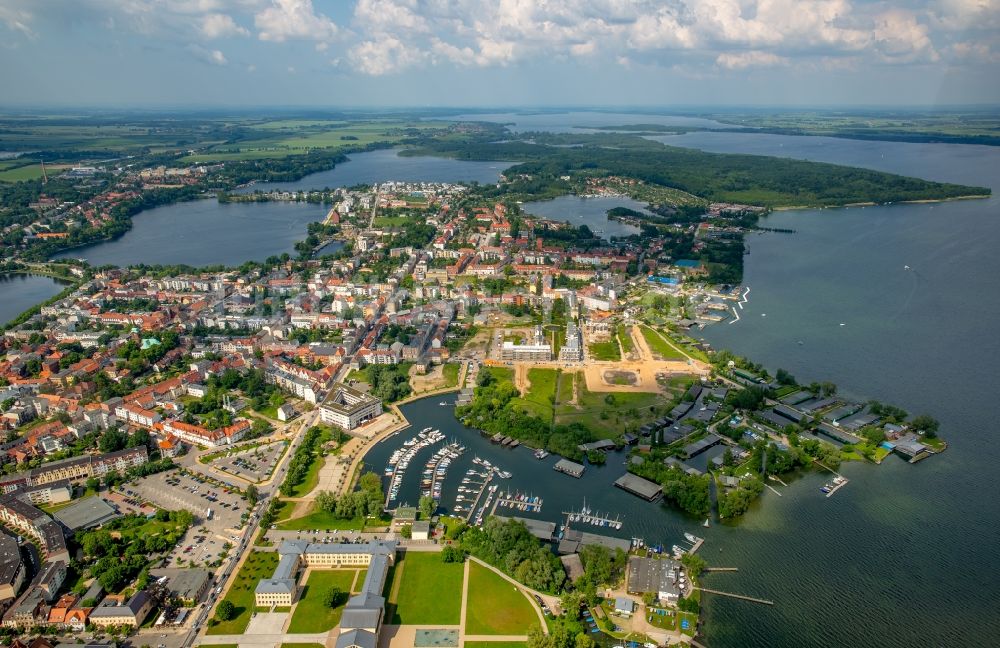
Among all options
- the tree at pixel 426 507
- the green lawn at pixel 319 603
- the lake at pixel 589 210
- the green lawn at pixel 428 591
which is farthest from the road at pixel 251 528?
the lake at pixel 589 210

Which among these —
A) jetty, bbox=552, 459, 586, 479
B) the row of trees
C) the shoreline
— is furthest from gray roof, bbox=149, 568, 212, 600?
the shoreline

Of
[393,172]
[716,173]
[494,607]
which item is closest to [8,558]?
[494,607]

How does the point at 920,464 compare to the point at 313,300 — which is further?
the point at 313,300

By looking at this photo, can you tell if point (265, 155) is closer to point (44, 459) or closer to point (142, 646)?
point (44, 459)

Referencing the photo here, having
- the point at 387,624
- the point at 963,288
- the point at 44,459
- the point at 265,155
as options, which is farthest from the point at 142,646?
the point at 265,155

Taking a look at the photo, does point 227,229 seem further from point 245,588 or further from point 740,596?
point 740,596

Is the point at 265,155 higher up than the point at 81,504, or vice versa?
the point at 265,155

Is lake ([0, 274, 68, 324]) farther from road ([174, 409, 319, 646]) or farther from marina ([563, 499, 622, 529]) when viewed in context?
marina ([563, 499, 622, 529])

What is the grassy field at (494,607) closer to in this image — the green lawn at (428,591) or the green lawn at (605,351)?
the green lawn at (428,591)
